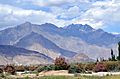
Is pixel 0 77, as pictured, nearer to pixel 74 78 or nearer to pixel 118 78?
Result: pixel 74 78

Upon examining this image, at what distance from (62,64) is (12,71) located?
33.6 ft

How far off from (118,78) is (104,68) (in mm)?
34247

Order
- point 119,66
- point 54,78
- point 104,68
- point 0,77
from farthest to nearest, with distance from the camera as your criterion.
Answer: point 119,66, point 104,68, point 0,77, point 54,78

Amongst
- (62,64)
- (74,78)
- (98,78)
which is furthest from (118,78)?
(62,64)

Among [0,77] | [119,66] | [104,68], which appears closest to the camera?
[0,77]

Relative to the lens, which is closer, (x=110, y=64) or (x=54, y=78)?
(x=54, y=78)

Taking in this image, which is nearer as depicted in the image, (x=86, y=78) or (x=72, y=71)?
(x=86, y=78)

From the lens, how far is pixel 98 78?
169 ft

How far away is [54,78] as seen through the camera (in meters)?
49.7

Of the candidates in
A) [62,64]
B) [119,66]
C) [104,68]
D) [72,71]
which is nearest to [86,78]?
[72,71]

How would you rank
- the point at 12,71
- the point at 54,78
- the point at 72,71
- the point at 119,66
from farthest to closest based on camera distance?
the point at 119,66
the point at 12,71
the point at 72,71
the point at 54,78

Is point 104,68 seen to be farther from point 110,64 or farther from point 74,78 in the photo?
point 74,78

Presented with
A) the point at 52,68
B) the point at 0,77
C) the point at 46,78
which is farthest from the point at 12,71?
the point at 46,78

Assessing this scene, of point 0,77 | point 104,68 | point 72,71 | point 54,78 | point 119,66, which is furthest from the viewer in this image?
point 119,66
